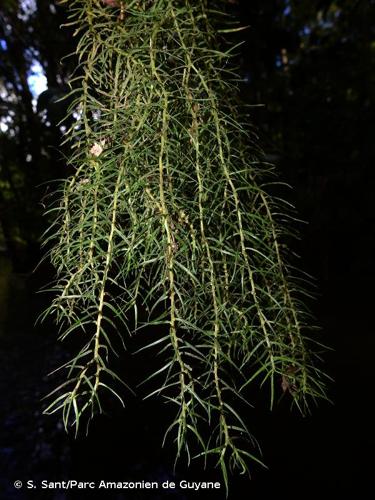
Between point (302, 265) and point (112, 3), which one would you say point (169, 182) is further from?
point (302, 265)

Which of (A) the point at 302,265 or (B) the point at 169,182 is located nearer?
(B) the point at 169,182

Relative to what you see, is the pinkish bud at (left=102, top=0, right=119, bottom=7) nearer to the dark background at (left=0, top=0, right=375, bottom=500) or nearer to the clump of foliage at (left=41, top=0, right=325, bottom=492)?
the clump of foliage at (left=41, top=0, right=325, bottom=492)

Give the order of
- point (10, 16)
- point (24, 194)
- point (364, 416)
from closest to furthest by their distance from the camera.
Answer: point (364, 416)
point (10, 16)
point (24, 194)

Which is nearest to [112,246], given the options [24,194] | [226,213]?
[226,213]

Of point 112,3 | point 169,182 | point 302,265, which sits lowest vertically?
point 302,265

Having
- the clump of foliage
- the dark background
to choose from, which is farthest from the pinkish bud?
the dark background

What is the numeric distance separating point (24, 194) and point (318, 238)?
2327 millimetres

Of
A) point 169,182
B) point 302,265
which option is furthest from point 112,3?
point 302,265

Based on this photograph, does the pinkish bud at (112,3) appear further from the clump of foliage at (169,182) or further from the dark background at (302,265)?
the dark background at (302,265)

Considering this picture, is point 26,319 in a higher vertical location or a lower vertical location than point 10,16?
lower

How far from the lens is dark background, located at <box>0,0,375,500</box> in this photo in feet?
3.12

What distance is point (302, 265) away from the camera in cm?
169

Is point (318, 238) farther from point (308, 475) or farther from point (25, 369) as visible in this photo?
point (25, 369)

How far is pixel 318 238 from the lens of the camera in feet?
5.86
